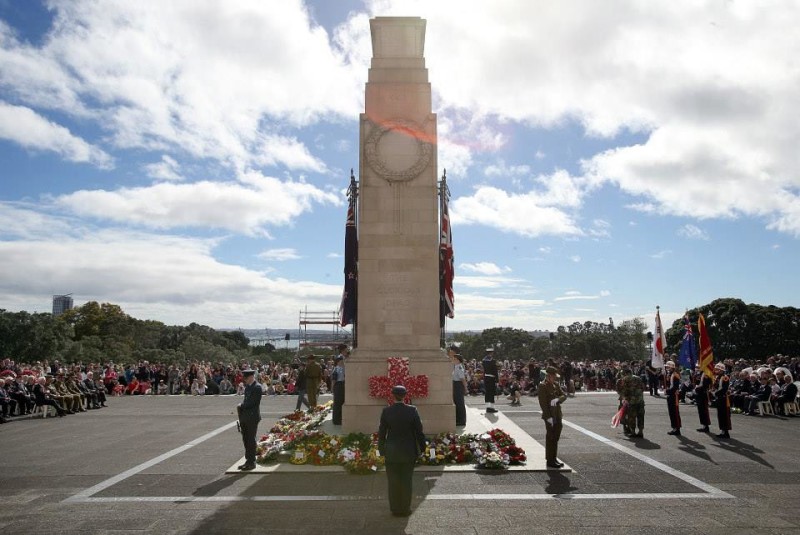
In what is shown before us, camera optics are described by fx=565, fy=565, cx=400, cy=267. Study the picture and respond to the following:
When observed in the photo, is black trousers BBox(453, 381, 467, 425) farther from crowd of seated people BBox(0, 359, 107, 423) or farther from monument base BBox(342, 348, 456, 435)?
crowd of seated people BBox(0, 359, 107, 423)

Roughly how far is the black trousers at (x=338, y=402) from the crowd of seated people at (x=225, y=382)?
27.0 ft

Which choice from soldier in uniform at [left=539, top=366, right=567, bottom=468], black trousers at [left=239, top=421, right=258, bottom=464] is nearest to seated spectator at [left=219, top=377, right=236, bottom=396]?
black trousers at [left=239, top=421, right=258, bottom=464]

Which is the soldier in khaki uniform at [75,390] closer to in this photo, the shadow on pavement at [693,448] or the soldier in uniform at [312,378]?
the soldier in uniform at [312,378]

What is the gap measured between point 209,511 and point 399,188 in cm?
919

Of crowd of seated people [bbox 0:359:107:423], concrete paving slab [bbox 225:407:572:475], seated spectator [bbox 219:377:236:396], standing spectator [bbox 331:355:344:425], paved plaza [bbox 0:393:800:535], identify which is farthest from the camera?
seated spectator [bbox 219:377:236:396]

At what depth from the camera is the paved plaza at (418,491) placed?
317 inches

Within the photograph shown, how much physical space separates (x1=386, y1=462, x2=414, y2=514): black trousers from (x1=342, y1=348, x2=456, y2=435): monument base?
5593mm

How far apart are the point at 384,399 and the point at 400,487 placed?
5.67 m

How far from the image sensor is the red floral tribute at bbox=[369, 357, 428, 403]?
14023mm

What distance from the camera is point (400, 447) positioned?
335 inches

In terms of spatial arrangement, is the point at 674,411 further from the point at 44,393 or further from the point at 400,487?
the point at 44,393

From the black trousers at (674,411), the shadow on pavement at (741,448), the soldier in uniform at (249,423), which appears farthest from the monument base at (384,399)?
the shadow on pavement at (741,448)

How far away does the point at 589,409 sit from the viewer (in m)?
22.1

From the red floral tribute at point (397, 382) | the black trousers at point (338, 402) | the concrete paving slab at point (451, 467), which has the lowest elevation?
the concrete paving slab at point (451, 467)
